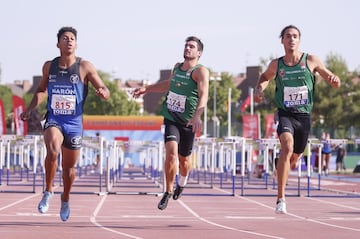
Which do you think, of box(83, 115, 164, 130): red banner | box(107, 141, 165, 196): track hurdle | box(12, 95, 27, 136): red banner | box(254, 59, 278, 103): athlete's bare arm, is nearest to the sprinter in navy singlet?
box(254, 59, 278, 103): athlete's bare arm

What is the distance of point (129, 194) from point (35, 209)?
6964mm

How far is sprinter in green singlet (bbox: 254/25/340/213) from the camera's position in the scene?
1362cm

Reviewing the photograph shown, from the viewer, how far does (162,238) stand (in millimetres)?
11883

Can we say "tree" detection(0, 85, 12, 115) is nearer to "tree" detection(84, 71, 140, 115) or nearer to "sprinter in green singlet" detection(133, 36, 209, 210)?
"tree" detection(84, 71, 140, 115)

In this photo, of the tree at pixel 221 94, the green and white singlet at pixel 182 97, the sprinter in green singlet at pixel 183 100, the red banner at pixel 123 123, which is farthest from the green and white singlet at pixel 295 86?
the tree at pixel 221 94

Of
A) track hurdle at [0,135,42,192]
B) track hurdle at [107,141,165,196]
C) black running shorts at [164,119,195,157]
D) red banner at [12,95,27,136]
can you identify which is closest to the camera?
black running shorts at [164,119,195,157]

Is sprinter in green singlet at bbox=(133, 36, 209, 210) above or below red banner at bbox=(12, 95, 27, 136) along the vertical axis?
below

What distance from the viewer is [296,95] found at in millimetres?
13680

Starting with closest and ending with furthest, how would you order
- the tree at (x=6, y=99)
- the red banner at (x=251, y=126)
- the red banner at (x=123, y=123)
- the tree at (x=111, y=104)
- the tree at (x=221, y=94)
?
the red banner at (x=251, y=126) < the red banner at (x=123, y=123) < the tree at (x=221, y=94) < the tree at (x=111, y=104) < the tree at (x=6, y=99)

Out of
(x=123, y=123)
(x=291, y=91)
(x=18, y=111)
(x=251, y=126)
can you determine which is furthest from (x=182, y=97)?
(x=123, y=123)

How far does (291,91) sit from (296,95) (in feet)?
0.27

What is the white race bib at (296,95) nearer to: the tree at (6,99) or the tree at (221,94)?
the tree at (221,94)

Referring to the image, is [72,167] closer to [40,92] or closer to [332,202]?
[40,92]

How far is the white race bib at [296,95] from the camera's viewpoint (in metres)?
13.7
